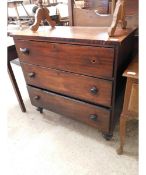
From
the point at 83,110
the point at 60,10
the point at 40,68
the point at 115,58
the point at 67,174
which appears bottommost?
the point at 67,174

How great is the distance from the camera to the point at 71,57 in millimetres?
1047

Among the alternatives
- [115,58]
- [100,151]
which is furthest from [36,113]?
[115,58]

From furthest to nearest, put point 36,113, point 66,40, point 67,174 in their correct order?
point 36,113 < point 67,174 < point 66,40

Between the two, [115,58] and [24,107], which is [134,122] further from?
[24,107]

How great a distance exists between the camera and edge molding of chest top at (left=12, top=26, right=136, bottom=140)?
937 millimetres

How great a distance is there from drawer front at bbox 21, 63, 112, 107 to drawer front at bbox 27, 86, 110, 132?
2.4 inches

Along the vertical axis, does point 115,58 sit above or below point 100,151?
above

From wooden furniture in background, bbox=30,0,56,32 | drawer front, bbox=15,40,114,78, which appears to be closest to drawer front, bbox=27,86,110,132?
drawer front, bbox=15,40,114,78

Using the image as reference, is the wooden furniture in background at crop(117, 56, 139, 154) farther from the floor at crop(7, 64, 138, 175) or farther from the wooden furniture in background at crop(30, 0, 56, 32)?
the wooden furniture in background at crop(30, 0, 56, 32)

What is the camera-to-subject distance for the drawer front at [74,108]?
1186 millimetres

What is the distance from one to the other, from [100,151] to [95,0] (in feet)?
3.83
